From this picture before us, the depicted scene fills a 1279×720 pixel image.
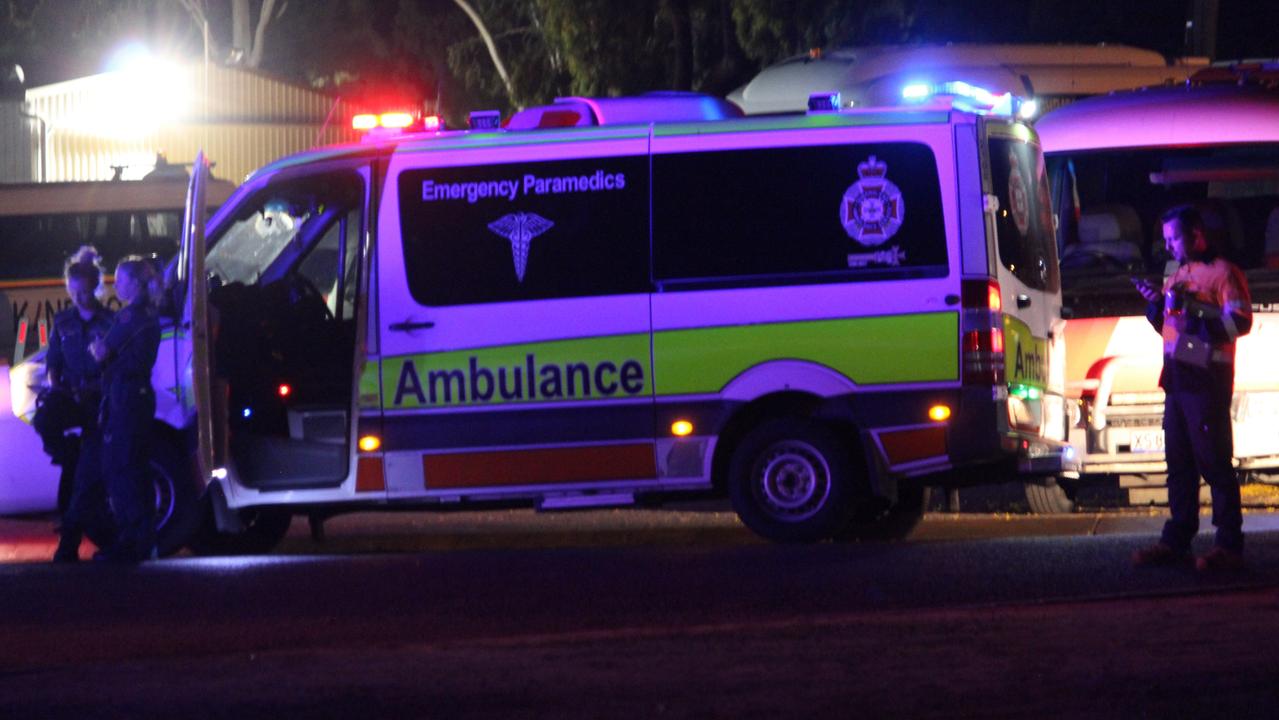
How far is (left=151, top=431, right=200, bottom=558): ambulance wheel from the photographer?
10703mm

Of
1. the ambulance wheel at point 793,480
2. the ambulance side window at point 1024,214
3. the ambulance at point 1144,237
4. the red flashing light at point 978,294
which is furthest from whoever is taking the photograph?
the ambulance at point 1144,237

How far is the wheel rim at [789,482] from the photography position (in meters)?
10.3

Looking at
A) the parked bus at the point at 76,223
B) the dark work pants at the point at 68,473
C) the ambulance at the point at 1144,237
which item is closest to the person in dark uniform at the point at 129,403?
the dark work pants at the point at 68,473

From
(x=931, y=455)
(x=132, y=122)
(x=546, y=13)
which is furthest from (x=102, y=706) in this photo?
(x=132, y=122)

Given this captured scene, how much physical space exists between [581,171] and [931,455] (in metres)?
2.24

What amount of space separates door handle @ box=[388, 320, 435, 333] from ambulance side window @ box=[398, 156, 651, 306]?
0.10 meters

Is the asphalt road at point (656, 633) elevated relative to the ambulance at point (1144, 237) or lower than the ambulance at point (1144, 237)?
lower

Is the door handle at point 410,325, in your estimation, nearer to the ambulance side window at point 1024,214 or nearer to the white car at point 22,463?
the white car at point 22,463

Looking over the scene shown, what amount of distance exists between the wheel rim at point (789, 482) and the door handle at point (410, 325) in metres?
1.80

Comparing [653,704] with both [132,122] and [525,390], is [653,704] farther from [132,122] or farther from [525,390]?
[132,122]

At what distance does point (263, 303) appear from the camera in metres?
10.6

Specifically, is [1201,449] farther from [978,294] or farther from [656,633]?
[656,633]

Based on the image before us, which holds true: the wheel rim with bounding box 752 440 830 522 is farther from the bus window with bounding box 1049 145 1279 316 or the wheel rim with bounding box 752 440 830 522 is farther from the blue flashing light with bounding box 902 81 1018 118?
the bus window with bounding box 1049 145 1279 316

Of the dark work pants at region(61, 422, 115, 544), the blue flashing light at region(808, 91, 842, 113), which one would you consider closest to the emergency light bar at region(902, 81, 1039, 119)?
the blue flashing light at region(808, 91, 842, 113)
